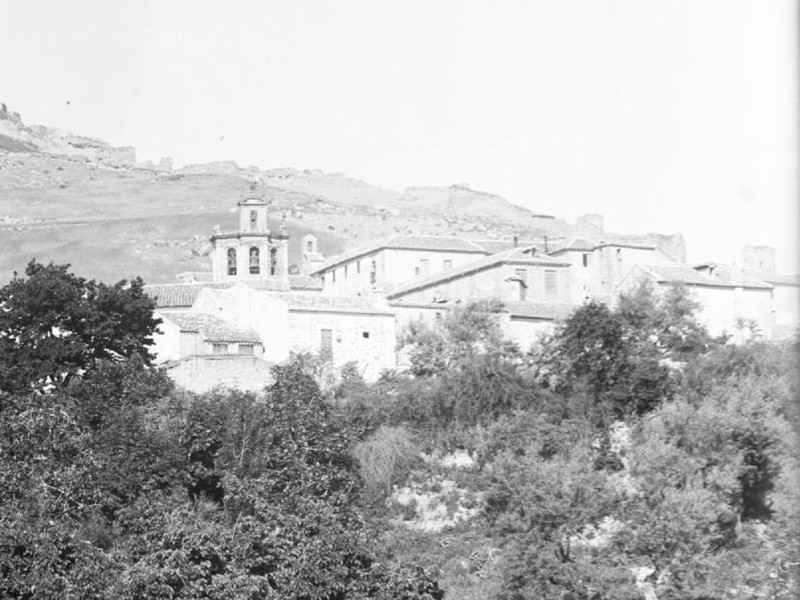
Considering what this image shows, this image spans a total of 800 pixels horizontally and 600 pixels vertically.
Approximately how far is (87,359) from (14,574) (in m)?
12.0

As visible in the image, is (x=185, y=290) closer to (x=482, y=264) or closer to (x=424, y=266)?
(x=424, y=266)

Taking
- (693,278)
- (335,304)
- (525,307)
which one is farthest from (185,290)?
(693,278)

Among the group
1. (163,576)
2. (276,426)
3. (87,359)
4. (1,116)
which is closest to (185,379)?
(87,359)

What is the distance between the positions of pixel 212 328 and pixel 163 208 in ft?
229

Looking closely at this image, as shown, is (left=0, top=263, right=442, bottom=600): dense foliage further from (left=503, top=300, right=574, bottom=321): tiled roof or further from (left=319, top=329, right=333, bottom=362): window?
(left=503, top=300, right=574, bottom=321): tiled roof

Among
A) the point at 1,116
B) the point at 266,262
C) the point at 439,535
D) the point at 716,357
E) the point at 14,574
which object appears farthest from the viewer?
the point at 1,116

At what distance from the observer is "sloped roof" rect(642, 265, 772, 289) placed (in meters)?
53.4

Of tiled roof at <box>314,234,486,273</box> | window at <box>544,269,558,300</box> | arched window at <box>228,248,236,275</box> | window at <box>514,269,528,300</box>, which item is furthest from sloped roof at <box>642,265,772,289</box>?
arched window at <box>228,248,236,275</box>

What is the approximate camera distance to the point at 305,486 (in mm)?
38062

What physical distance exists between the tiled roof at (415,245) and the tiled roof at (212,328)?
12.7 m

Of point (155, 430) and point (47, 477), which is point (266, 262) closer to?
point (155, 430)

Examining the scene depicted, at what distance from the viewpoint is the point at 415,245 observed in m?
61.6

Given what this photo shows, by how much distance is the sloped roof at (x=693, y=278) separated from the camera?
175 ft

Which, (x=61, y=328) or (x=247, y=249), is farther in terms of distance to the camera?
(x=247, y=249)
